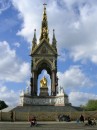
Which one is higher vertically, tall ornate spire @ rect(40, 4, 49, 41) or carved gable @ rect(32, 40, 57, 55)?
tall ornate spire @ rect(40, 4, 49, 41)

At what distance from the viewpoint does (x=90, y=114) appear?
5828cm

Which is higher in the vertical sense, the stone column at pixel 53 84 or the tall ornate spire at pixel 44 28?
the tall ornate spire at pixel 44 28

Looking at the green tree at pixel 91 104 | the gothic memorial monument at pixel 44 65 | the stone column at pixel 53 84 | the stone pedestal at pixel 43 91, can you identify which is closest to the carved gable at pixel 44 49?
the gothic memorial monument at pixel 44 65

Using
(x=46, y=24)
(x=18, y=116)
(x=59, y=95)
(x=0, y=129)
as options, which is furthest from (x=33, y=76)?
(x=0, y=129)

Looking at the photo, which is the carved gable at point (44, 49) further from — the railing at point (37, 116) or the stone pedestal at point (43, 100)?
the railing at point (37, 116)

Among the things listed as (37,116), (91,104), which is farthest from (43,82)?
(91,104)

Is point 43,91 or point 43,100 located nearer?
point 43,100

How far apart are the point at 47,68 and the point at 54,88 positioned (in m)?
5.67

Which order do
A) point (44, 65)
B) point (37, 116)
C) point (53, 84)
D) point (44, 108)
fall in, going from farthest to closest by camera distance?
point (44, 65) < point (53, 84) < point (44, 108) < point (37, 116)

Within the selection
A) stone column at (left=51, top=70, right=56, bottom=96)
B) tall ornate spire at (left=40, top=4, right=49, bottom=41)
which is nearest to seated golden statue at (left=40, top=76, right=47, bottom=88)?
stone column at (left=51, top=70, right=56, bottom=96)

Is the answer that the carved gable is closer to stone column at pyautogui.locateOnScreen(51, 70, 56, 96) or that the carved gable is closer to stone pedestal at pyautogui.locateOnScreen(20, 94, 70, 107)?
stone column at pyautogui.locateOnScreen(51, 70, 56, 96)

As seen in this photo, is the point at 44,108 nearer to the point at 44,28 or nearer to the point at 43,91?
the point at 43,91

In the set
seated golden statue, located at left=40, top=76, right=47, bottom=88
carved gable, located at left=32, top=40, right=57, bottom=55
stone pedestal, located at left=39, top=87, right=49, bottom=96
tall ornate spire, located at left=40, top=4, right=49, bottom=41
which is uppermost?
tall ornate spire, located at left=40, top=4, right=49, bottom=41

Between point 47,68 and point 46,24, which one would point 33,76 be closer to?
point 47,68
